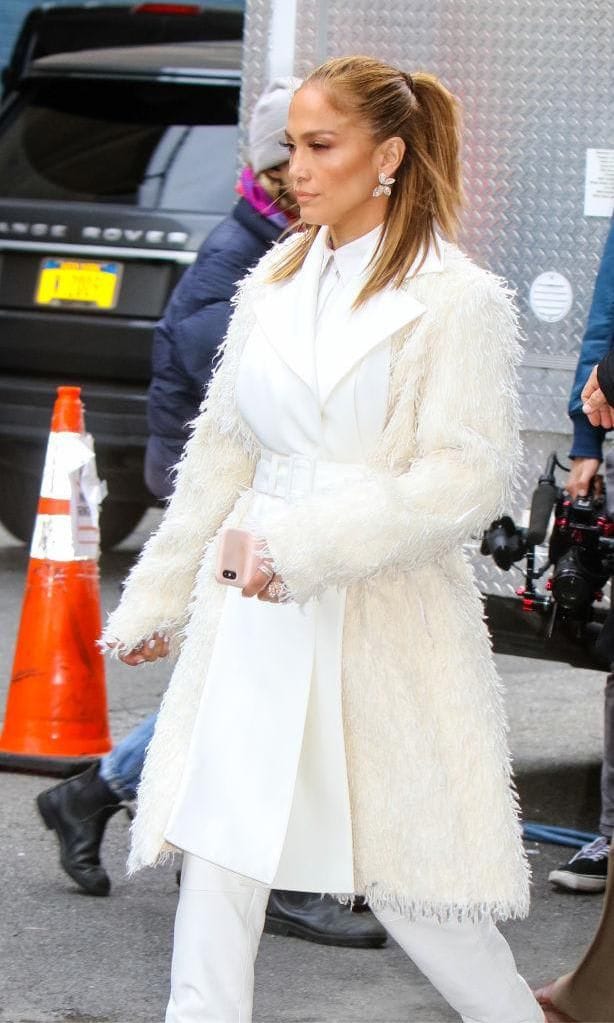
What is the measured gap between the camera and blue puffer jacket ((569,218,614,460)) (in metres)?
4.29

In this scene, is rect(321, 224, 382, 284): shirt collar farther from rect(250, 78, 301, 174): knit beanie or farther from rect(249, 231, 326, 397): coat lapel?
rect(250, 78, 301, 174): knit beanie

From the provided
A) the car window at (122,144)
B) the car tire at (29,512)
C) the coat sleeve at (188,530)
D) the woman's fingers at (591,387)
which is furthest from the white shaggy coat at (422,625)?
the car tire at (29,512)

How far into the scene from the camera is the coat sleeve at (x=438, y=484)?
9.39ft

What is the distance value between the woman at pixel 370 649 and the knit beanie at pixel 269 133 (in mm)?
1210

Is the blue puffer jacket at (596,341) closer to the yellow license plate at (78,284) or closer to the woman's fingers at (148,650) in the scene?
the woman's fingers at (148,650)

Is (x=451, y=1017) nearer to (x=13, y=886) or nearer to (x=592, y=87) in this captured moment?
(x=13, y=886)

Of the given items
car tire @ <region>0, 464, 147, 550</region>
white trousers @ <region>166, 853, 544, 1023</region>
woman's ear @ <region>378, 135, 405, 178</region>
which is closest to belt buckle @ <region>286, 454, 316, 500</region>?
woman's ear @ <region>378, 135, 405, 178</region>

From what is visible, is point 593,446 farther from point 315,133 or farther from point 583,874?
point 315,133

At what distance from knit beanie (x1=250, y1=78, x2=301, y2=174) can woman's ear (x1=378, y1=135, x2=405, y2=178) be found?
122 cm

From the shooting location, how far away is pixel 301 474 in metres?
3.04

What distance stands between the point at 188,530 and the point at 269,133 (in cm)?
135

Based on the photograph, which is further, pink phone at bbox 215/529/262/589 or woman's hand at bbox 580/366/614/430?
woman's hand at bbox 580/366/614/430

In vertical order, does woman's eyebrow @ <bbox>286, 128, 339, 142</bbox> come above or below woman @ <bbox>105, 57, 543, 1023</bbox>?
above

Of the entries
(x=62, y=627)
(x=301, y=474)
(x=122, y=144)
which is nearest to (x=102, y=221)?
(x=122, y=144)
